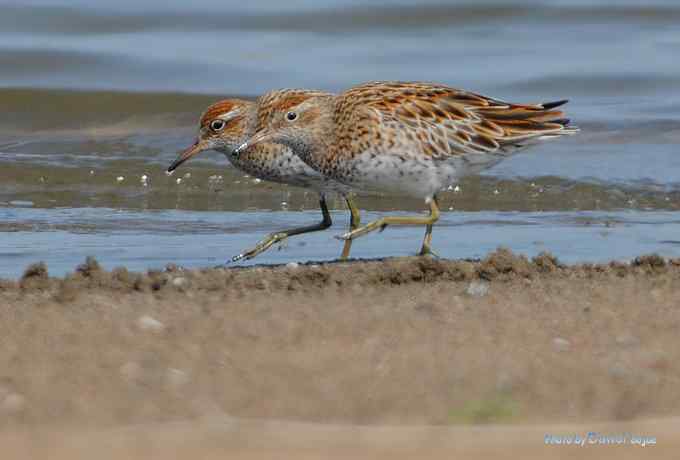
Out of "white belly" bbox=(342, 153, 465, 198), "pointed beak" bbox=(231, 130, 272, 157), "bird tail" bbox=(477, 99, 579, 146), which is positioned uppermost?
"bird tail" bbox=(477, 99, 579, 146)

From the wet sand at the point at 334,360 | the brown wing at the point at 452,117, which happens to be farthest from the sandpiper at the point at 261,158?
the wet sand at the point at 334,360

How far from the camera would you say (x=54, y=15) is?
66.7ft

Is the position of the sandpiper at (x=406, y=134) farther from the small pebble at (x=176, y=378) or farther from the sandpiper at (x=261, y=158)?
the small pebble at (x=176, y=378)

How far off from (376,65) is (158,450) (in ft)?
45.3

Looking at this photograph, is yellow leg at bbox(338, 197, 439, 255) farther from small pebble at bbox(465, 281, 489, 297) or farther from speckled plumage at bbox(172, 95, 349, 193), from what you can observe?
Answer: small pebble at bbox(465, 281, 489, 297)

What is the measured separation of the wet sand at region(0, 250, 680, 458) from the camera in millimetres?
5090

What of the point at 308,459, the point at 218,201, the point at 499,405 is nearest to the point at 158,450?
the point at 308,459

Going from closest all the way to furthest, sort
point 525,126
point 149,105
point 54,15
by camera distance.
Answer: point 525,126
point 149,105
point 54,15

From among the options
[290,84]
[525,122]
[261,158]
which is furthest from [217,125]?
[290,84]

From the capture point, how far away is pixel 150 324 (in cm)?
631

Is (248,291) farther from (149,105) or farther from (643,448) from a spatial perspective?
(149,105)

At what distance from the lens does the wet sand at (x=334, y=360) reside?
5.09m

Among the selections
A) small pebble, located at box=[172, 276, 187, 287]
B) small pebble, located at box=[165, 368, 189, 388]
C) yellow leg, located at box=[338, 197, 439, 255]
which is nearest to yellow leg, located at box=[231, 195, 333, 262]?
yellow leg, located at box=[338, 197, 439, 255]

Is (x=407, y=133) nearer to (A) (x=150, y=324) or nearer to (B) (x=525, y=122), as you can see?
(B) (x=525, y=122)
